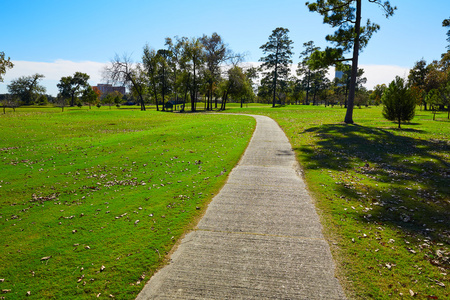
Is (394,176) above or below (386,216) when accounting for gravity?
above

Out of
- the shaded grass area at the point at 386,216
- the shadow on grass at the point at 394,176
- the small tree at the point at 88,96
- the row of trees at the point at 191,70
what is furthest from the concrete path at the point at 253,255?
the small tree at the point at 88,96

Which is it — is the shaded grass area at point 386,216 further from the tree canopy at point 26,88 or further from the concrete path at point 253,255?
the tree canopy at point 26,88

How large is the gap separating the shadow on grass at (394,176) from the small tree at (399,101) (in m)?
7.17

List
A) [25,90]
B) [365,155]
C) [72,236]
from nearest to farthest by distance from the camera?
[72,236] → [365,155] → [25,90]

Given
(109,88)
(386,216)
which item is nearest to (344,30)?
(386,216)

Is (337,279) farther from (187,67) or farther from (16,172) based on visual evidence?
(187,67)

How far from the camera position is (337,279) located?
370 cm

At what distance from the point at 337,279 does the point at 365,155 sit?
10.1 meters

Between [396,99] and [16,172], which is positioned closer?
[16,172]

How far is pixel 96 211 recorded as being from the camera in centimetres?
621

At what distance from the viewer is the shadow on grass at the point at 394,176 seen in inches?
226

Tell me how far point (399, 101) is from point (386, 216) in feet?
69.0

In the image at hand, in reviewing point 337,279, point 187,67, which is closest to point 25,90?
point 187,67

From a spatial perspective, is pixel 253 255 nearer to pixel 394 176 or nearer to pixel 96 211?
pixel 96 211
